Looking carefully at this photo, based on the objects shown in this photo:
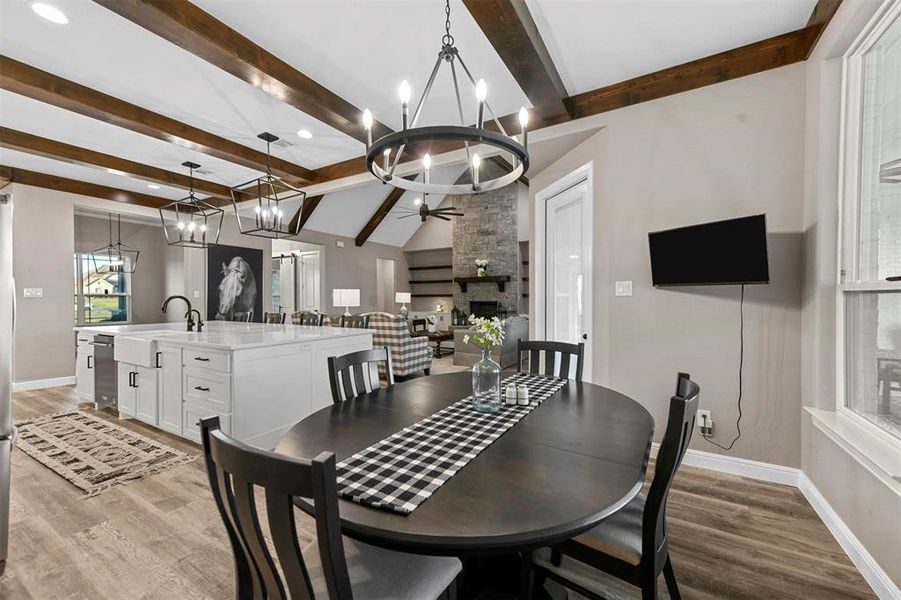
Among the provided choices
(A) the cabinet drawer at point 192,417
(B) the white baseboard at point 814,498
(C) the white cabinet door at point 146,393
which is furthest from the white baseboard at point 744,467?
(C) the white cabinet door at point 146,393

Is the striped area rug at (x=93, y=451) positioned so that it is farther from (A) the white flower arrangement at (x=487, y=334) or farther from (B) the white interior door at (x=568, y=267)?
(B) the white interior door at (x=568, y=267)

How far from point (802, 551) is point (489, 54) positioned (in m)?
3.22

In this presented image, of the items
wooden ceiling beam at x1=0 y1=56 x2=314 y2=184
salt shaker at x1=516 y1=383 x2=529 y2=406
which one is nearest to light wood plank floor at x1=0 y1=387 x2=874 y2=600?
salt shaker at x1=516 y1=383 x2=529 y2=406

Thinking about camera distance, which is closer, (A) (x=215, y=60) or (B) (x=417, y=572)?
(B) (x=417, y=572)

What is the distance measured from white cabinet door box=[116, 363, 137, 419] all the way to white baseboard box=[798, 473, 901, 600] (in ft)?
16.5

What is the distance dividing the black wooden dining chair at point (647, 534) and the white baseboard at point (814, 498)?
1084 mm

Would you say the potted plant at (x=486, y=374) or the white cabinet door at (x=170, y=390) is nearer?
the potted plant at (x=486, y=374)

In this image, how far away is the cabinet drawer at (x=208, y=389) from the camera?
2764mm

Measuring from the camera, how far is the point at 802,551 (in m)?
1.78

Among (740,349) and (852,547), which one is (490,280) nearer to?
(740,349)

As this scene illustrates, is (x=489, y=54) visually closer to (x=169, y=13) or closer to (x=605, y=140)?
(x=605, y=140)

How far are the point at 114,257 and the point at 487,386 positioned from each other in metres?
8.89

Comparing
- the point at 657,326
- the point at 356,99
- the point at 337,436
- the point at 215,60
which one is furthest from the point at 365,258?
the point at 337,436

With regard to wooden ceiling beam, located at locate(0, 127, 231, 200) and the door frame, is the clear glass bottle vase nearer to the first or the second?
the door frame
